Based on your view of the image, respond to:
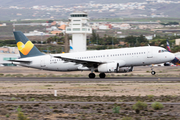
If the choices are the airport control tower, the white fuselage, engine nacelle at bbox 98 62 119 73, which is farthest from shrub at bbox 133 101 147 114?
the airport control tower

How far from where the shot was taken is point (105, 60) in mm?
43875

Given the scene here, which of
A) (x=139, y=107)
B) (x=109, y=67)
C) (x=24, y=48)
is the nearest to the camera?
(x=139, y=107)

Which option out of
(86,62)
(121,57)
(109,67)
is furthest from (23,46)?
(121,57)

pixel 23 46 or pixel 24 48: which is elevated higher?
pixel 23 46

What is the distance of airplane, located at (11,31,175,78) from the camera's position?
140ft

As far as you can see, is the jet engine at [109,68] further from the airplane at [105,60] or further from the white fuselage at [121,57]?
the white fuselage at [121,57]

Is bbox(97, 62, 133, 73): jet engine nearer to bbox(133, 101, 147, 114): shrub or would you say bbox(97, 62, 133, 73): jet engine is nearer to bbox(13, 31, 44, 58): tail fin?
bbox(13, 31, 44, 58): tail fin

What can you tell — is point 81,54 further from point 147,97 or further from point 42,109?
point 42,109

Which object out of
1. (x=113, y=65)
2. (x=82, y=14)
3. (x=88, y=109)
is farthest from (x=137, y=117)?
(x=82, y=14)

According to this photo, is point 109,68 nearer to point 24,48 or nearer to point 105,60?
Result: point 105,60

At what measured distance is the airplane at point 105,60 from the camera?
4259cm

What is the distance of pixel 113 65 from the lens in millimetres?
41719

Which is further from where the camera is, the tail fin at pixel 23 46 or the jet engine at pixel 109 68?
the tail fin at pixel 23 46

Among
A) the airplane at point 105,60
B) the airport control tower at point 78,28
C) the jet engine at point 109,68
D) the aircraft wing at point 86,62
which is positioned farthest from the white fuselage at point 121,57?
the airport control tower at point 78,28
